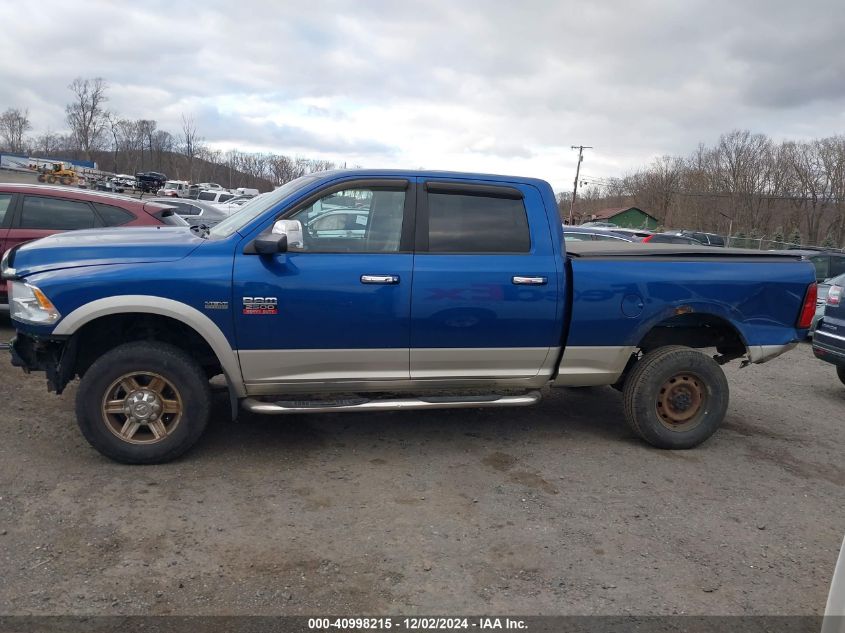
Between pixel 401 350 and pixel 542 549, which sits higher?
pixel 401 350

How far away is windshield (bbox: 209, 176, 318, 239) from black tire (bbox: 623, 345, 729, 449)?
9.53 feet

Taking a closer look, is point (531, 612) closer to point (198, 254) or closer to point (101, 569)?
point (101, 569)

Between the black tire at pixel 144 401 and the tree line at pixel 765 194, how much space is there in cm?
5162

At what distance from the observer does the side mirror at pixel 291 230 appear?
13.7 ft

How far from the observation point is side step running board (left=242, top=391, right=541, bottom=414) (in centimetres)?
424

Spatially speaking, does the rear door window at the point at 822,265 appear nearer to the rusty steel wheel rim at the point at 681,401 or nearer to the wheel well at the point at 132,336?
the rusty steel wheel rim at the point at 681,401

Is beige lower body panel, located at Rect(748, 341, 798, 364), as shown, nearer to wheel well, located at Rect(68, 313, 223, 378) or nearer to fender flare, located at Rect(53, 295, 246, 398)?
fender flare, located at Rect(53, 295, 246, 398)

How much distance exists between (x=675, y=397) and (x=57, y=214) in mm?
7220

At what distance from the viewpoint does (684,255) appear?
4953 millimetres

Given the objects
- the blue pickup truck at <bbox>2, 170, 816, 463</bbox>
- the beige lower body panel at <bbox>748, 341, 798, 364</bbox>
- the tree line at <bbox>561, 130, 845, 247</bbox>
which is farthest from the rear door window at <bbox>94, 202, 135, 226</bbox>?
the tree line at <bbox>561, 130, 845, 247</bbox>

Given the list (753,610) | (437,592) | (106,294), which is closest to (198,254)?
(106,294)

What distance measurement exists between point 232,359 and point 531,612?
7.99 ft

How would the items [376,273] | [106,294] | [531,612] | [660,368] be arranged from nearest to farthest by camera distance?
[531,612]
[106,294]
[376,273]
[660,368]

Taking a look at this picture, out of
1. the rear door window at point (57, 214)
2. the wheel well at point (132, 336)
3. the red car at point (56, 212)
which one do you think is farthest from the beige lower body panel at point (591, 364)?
the rear door window at point (57, 214)
